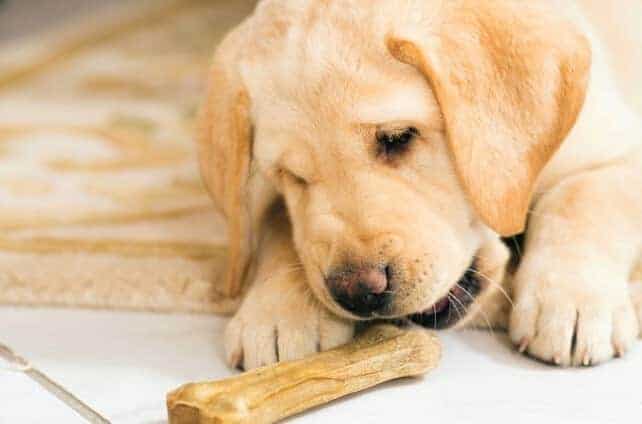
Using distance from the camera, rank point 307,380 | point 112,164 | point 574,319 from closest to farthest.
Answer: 1. point 307,380
2. point 574,319
3. point 112,164

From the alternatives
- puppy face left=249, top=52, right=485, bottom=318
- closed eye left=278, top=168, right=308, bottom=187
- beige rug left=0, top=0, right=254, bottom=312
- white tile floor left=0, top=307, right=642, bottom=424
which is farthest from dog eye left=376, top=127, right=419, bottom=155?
beige rug left=0, top=0, right=254, bottom=312

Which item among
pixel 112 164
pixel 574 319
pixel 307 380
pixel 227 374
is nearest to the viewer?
pixel 307 380

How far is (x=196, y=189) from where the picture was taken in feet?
9.94

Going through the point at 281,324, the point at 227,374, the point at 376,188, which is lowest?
the point at 227,374

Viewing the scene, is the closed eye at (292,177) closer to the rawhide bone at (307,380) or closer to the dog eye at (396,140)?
the dog eye at (396,140)

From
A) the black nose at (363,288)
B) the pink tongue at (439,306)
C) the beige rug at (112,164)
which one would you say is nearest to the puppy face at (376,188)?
the black nose at (363,288)

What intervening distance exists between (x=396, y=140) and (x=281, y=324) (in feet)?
1.34

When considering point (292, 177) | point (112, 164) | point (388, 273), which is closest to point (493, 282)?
point (388, 273)

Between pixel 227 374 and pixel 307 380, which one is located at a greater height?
pixel 307 380

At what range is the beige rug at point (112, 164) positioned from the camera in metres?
2.37

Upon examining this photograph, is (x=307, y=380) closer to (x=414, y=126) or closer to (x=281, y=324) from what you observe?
(x=281, y=324)

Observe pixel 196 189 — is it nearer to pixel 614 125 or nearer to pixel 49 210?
pixel 49 210

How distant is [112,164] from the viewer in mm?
3270

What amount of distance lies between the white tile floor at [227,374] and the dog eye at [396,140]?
0.42 metres
